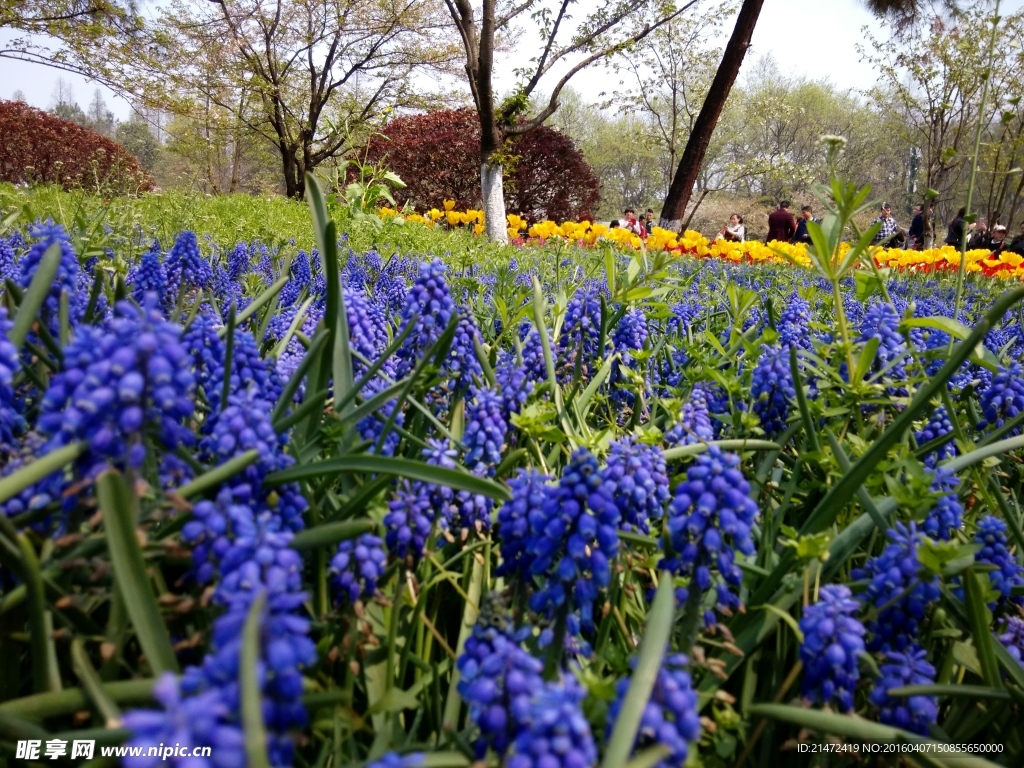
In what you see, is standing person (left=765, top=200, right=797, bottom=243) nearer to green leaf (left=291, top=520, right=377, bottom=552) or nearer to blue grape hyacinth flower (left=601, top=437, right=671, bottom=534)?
blue grape hyacinth flower (left=601, top=437, right=671, bottom=534)

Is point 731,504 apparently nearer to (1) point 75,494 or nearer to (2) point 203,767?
(2) point 203,767

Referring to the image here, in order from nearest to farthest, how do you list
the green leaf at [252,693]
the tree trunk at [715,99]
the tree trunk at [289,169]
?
the green leaf at [252,693]
the tree trunk at [715,99]
the tree trunk at [289,169]

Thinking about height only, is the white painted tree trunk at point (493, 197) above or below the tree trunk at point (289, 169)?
below

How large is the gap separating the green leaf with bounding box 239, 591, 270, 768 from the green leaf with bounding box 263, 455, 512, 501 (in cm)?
40

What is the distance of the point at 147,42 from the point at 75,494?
21.0 metres

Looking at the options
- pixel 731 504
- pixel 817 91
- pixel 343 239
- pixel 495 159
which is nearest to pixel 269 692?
pixel 731 504

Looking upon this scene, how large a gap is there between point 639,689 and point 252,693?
377 mm

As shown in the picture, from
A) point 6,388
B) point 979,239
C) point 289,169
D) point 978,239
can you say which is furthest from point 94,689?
point 289,169

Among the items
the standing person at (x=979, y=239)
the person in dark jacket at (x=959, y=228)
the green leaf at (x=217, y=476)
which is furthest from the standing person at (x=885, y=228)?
the standing person at (x=979, y=239)

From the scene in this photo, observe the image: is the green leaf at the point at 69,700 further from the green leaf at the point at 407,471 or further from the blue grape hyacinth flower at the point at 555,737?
the blue grape hyacinth flower at the point at 555,737

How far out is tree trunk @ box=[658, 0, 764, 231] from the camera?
12.3m

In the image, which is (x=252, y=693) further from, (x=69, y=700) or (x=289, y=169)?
(x=289, y=169)

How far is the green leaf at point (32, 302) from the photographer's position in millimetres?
1050

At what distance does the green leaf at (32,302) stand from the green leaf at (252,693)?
2.38ft
